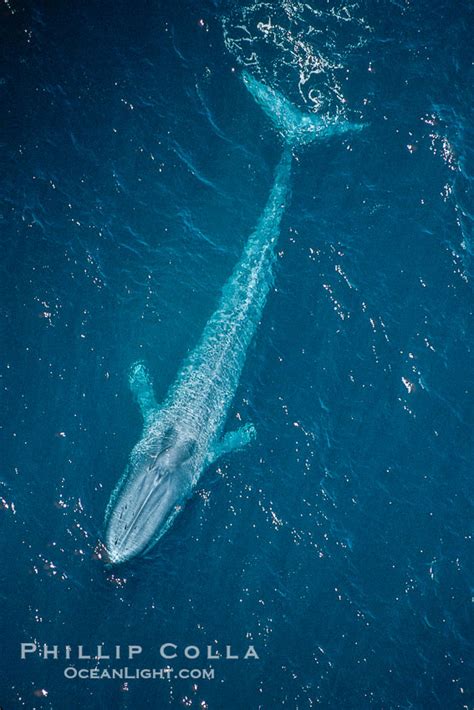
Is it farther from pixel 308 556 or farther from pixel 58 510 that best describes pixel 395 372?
pixel 58 510

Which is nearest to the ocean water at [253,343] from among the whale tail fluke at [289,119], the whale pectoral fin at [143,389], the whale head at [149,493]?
the whale pectoral fin at [143,389]

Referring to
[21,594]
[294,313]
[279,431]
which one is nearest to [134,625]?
[21,594]

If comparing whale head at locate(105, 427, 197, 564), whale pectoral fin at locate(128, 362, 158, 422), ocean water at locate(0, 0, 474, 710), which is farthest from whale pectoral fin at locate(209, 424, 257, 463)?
whale pectoral fin at locate(128, 362, 158, 422)

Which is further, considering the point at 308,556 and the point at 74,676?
the point at 308,556

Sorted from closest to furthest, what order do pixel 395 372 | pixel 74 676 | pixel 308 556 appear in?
pixel 74 676 → pixel 308 556 → pixel 395 372

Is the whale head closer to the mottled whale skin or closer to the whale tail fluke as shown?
the mottled whale skin

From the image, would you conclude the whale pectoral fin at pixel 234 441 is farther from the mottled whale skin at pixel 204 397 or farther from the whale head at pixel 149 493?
the whale head at pixel 149 493

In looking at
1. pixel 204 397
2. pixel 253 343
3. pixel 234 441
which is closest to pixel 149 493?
pixel 234 441

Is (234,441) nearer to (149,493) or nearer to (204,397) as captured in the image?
(204,397)
